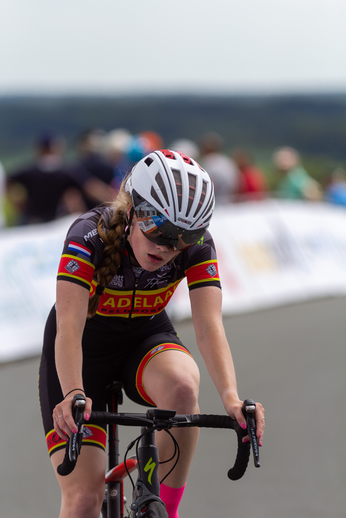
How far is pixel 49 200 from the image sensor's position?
27.7 ft

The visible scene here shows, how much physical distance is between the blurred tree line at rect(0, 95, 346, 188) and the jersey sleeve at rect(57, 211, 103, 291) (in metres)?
32.4

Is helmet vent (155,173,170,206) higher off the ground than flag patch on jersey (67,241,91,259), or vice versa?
helmet vent (155,173,170,206)

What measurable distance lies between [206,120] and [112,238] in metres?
40.4

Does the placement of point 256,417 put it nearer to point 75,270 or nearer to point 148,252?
point 148,252

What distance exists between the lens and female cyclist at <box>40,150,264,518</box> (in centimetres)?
252

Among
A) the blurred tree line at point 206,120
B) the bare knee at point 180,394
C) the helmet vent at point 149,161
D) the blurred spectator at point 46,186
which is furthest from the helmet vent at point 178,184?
the blurred tree line at point 206,120

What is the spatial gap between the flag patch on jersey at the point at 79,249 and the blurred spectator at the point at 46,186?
585 cm

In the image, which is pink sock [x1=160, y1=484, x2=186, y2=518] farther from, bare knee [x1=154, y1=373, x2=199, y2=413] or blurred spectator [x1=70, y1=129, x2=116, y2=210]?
blurred spectator [x1=70, y1=129, x2=116, y2=210]

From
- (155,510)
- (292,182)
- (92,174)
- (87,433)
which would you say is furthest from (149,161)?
(292,182)

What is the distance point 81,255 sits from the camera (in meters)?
2.67

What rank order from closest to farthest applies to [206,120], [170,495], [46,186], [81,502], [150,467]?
[150,467] → [81,502] → [170,495] → [46,186] → [206,120]

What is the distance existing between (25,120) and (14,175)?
29.4 meters

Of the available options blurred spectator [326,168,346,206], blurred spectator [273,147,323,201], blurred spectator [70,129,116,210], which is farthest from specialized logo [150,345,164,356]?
blurred spectator [326,168,346,206]

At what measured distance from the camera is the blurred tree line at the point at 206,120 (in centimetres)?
3597
